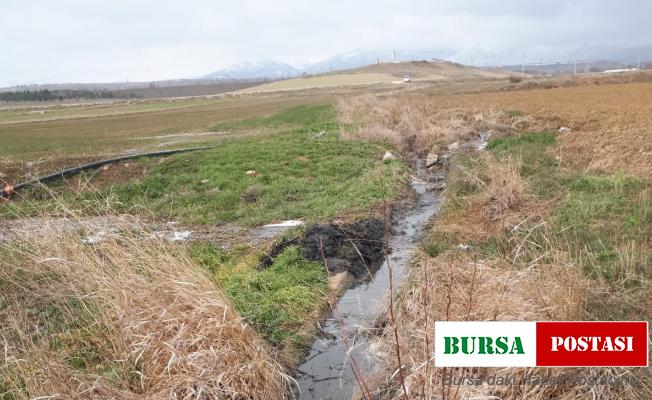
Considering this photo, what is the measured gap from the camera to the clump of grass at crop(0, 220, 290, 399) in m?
4.20

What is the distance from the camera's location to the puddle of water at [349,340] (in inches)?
199

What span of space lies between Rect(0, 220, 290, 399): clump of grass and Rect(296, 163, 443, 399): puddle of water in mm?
552

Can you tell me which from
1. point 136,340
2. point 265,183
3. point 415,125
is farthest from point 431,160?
point 136,340

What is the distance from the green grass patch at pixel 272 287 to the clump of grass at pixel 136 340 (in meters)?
1.08

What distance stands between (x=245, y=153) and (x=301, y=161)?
2.67 meters

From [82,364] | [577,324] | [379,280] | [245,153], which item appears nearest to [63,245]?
[82,364]

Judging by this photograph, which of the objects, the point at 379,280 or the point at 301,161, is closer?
the point at 379,280

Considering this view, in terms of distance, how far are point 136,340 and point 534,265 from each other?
13.3ft

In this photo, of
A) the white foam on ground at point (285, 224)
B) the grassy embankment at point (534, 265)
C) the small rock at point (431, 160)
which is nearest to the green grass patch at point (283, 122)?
the small rock at point (431, 160)

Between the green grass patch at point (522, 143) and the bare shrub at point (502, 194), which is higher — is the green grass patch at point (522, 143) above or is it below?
above

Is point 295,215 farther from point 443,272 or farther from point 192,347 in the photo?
point 192,347

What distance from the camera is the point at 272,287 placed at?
7.04 m

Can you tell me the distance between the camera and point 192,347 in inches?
177

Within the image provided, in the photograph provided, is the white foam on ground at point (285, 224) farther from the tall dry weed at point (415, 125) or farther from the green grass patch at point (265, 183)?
the tall dry weed at point (415, 125)
